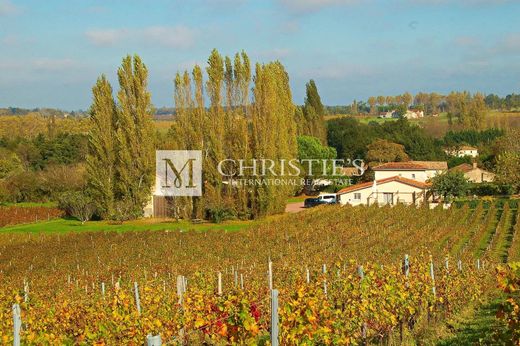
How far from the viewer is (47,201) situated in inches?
2138

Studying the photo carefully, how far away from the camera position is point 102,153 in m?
39.4

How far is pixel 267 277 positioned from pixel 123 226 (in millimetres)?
22352

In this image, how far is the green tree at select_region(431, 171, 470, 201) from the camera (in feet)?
137

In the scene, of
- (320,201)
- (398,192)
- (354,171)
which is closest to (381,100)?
(354,171)

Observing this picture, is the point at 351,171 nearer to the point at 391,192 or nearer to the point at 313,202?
the point at 313,202

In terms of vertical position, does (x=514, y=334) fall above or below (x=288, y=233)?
above

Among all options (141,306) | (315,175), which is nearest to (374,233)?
(141,306)

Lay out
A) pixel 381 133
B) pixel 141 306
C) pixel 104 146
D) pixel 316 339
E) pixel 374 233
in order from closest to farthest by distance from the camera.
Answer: pixel 316 339 → pixel 141 306 → pixel 374 233 → pixel 104 146 → pixel 381 133

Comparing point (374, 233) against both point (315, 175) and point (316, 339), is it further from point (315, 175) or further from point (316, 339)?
point (315, 175)

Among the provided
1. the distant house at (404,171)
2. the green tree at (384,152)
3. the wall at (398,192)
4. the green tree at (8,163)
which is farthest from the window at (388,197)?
the green tree at (8,163)

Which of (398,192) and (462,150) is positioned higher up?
(462,150)

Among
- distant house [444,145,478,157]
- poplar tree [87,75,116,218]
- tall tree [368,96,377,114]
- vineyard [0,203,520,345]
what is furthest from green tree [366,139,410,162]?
tall tree [368,96,377,114]

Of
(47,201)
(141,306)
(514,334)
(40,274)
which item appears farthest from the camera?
(47,201)

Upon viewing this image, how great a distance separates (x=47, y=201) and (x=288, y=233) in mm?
31781
